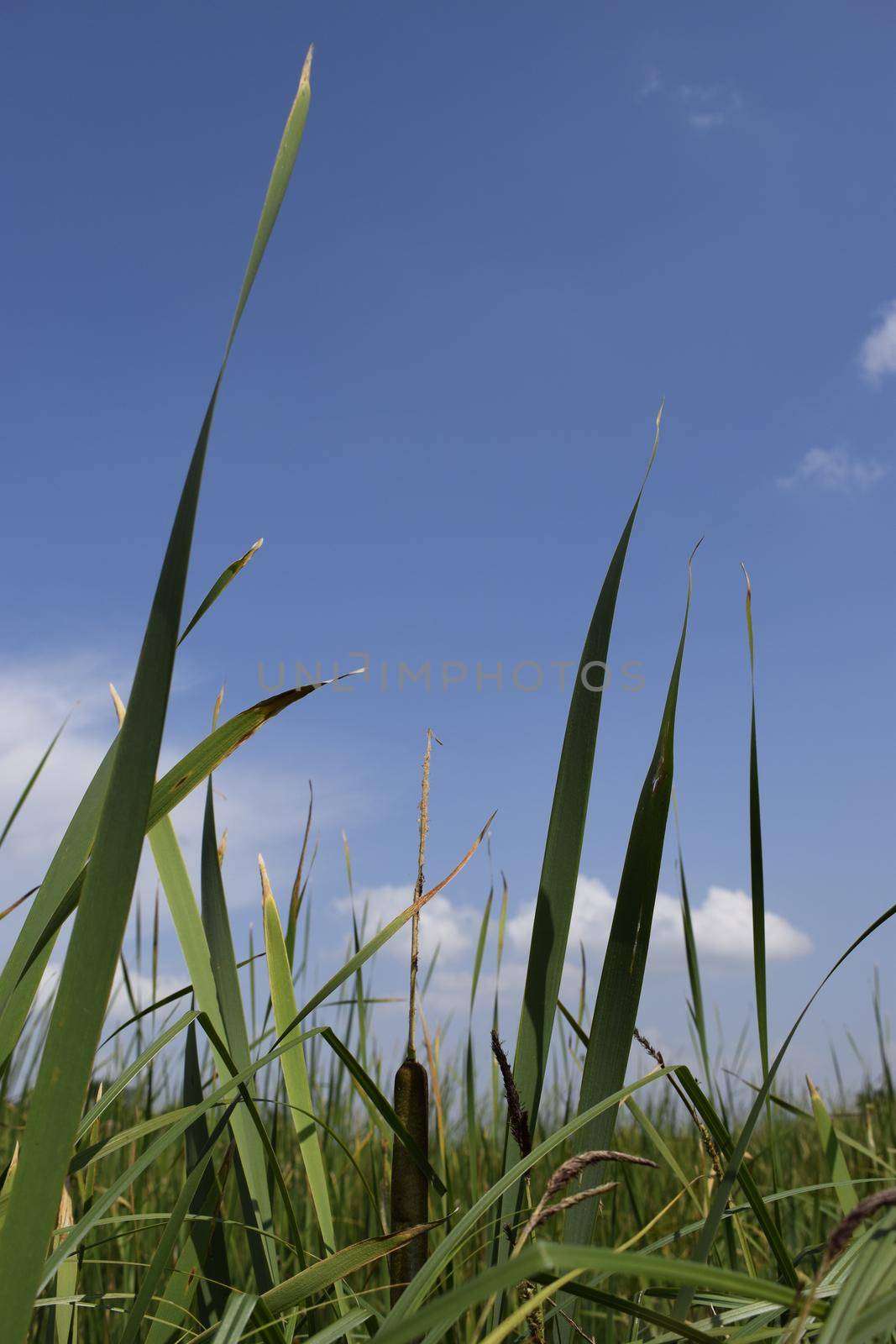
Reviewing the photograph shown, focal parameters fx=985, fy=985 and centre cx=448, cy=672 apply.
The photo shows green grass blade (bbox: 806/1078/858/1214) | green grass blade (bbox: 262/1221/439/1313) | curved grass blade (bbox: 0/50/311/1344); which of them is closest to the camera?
curved grass blade (bbox: 0/50/311/1344)

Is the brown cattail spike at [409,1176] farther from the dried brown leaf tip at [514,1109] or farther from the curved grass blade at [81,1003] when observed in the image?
the curved grass blade at [81,1003]

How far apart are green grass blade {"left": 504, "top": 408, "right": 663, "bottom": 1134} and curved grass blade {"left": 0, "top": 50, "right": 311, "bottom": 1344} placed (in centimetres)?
45

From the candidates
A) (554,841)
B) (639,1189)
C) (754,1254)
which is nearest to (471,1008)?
(554,841)

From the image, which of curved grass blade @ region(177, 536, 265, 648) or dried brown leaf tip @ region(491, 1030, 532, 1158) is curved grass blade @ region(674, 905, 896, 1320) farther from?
curved grass blade @ region(177, 536, 265, 648)

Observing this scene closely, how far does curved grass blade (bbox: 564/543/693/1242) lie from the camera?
0.93 metres

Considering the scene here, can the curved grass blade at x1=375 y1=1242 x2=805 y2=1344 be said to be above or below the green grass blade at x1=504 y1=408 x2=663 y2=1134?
below

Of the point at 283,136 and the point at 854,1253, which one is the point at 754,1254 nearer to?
the point at 854,1253

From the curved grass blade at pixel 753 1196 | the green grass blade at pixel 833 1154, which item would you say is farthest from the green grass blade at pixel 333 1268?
the green grass blade at pixel 833 1154

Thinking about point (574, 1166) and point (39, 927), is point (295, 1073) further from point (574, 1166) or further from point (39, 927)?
point (574, 1166)

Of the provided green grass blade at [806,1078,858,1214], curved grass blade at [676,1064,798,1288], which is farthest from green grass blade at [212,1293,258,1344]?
green grass blade at [806,1078,858,1214]

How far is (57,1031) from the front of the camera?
2.12 feet

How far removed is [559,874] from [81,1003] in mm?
482

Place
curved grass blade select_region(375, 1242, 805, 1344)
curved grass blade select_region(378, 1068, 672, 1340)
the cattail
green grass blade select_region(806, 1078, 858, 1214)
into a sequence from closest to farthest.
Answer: curved grass blade select_region(375, 1242, 805, 1344) < curved grass blade select_region(378, 1068, 672, 1340) < the cattail < green grass blade select_region(806, 1078, 858, 1214)

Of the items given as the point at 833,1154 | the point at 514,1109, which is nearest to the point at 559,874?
the point at 514,1109
